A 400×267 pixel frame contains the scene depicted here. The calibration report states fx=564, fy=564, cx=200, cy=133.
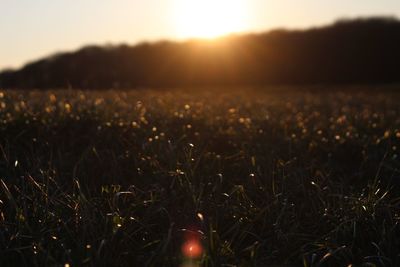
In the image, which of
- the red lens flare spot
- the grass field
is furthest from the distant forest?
the red lens flare spot

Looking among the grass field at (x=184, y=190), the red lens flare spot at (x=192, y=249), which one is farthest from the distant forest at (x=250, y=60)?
the red lens flare spot at (x=192, y=249)

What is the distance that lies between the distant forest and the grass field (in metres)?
16.4

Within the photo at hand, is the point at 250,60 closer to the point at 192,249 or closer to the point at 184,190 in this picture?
the point at 184,190

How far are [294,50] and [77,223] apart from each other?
25287mm

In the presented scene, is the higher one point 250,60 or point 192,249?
A: point 250,60

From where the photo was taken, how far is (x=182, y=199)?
4512 mm

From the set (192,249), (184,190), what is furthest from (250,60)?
(192,249)

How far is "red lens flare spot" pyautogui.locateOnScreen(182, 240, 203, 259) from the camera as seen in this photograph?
346cm

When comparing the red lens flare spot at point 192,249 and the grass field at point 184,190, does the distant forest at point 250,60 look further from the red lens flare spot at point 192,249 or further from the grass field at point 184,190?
the red lens flare spot at point 192,249

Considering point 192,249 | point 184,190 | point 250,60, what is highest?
point 250,60

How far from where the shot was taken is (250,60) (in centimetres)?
2642

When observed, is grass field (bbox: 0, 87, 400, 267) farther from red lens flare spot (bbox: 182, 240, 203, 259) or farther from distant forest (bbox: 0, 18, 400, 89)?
distant forest (bbox: 0, 18, 400, 89)

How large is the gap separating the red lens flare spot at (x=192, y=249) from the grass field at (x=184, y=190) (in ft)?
0.04

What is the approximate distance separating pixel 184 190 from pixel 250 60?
22348 millimetres
